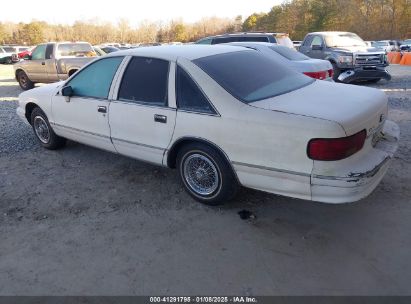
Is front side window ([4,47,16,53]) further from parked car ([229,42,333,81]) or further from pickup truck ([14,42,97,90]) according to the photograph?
parked car ([229,42,333,81])

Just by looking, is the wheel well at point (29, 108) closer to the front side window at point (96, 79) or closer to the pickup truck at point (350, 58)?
the front side window at point (96, 79)

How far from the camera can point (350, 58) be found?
11586 mm

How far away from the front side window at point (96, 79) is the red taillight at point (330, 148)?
98.6 inches

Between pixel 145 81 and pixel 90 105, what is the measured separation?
36.1 inches

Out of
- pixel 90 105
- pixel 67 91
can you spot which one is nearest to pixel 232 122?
pixel 90 105

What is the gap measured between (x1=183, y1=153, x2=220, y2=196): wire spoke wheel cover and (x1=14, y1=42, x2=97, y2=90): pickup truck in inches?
362

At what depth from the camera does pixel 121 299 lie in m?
2.55

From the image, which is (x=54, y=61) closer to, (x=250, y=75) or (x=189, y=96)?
(x=189, y=96)

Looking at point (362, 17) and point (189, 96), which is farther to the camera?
point (362, 17)

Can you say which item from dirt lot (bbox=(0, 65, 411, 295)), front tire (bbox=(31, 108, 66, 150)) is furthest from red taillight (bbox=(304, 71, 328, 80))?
front tire (bbox=(31, 108, 66, 150))

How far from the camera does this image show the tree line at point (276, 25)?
49.7 metres

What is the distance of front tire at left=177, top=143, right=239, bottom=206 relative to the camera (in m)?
3.46

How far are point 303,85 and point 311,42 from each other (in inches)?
393

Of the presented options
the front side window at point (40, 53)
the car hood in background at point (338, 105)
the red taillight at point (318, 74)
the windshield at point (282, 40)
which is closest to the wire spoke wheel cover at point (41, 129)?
the car hood in background at point (338, 105)
